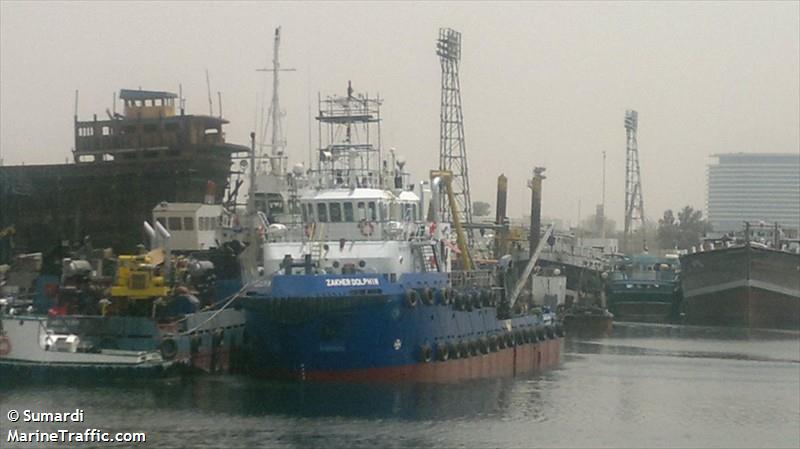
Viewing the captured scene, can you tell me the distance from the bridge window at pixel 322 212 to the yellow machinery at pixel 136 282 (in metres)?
5.36

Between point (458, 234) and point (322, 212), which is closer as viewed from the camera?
point (322, 212)

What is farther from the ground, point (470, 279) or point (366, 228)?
point (366, 228)

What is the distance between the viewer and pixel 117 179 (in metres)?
64.1

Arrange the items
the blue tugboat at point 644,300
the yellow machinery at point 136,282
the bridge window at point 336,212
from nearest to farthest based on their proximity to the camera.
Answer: the yellow machinery at point 136,282
the bridge window at point 336,212
the blue tugboat at point 644,300

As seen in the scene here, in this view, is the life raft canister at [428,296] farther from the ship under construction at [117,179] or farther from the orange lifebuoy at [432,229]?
the ship under construction at [117,179]

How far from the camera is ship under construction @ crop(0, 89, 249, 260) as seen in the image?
6275 centimetres

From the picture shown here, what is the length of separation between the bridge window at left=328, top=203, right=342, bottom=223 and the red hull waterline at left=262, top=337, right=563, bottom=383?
18.5 feet

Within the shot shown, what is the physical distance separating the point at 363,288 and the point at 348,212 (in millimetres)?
4640

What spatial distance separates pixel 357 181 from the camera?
43812 millimetres

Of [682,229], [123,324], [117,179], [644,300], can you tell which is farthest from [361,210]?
[682,229]

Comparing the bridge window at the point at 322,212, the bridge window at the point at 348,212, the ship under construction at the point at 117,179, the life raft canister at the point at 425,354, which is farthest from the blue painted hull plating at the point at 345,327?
the ship under construction at the point at 117,179

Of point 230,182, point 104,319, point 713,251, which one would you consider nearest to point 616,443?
point 104,319

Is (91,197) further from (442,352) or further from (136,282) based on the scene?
(442,352)

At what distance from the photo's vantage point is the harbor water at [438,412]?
31.9 m
